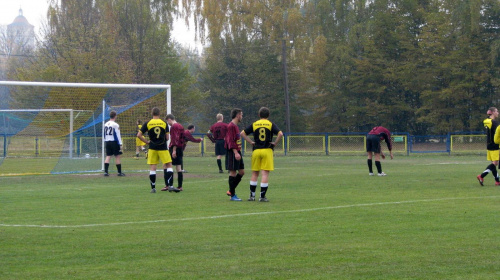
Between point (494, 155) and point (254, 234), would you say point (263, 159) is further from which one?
point (494, 155)

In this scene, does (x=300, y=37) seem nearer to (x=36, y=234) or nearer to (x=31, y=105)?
(x=31, y=105)

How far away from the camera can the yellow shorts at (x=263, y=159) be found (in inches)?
502

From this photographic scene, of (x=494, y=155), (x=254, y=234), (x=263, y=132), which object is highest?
(x=263, y=132)

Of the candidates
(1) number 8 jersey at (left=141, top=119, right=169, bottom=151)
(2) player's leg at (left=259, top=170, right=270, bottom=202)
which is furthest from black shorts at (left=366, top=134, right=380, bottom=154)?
(2) player's leg at (left=259, top=170, right=270, bottom=202)

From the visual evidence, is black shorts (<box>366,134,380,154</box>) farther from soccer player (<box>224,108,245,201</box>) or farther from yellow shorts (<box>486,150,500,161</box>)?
soccer player (<box>224,108,245,201</box>)

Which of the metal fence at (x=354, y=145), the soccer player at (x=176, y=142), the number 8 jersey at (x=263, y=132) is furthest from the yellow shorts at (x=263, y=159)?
the metal fence at (x=354, y=145)

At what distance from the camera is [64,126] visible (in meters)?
30.5

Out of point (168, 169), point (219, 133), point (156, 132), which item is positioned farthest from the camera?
point (219, 133)

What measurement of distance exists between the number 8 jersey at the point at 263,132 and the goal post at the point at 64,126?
→ 37.4 feet

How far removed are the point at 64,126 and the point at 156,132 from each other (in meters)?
16.7

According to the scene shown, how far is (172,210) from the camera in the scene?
38.0 feet

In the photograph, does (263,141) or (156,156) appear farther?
(156,156)

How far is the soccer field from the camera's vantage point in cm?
651

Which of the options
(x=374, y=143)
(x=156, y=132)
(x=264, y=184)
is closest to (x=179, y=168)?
(x=156, y=132)
